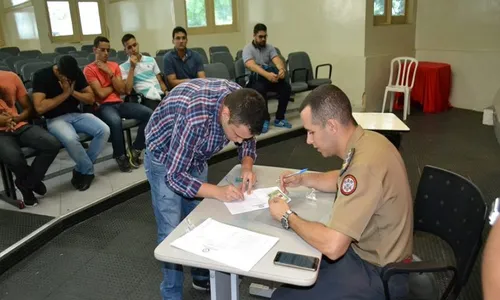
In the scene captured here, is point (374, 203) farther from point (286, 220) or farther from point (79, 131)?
point (79, 131)

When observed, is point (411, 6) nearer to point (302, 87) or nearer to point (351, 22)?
point (351, 22)

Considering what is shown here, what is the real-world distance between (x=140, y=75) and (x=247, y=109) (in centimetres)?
304

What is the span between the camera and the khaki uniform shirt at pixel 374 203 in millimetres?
1401

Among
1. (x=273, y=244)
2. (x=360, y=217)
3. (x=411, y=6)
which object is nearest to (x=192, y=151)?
(x=273, y=244)

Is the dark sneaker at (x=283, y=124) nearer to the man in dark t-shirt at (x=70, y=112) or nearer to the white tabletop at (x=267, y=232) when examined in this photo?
the man in dark t-shirt at (x=70, y=112)

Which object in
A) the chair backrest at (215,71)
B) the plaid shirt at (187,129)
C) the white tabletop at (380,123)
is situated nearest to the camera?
the plaid shirt at (187,129)

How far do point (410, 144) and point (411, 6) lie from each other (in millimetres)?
3160

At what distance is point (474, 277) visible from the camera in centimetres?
244

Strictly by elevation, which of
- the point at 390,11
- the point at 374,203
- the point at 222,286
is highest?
the point at 390,11

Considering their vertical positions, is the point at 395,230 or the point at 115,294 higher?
the point at 395,230

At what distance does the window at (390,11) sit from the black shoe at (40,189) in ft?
17.1

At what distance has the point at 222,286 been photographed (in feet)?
5.65

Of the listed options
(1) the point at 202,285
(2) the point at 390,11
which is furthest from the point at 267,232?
(2) the point at 390,11

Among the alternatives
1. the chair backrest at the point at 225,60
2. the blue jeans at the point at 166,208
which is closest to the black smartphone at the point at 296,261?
the blue jeans at the point at 166,208
